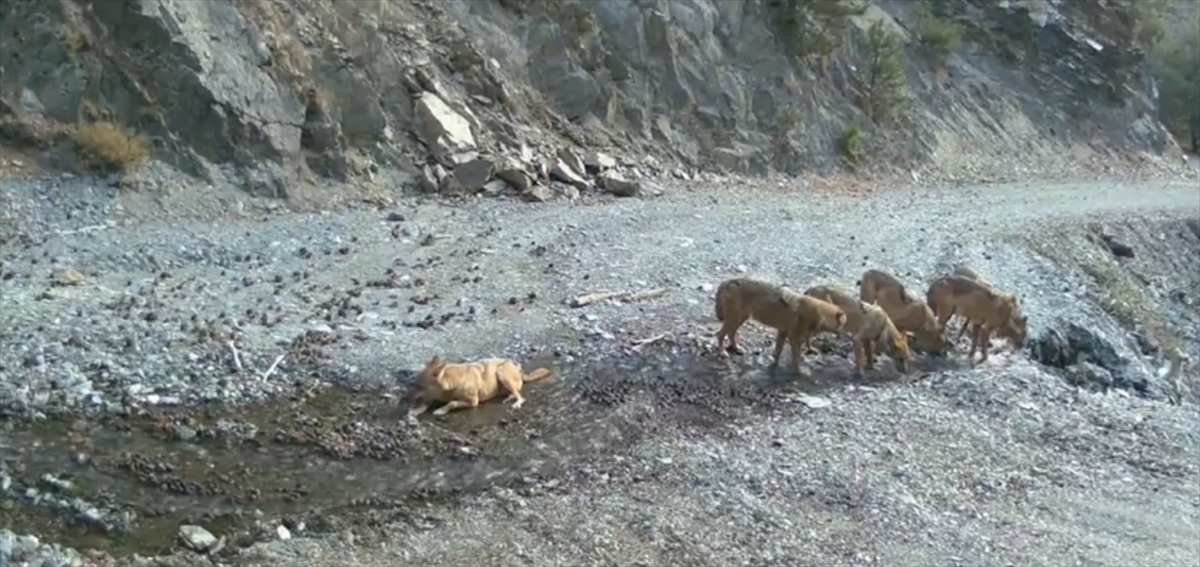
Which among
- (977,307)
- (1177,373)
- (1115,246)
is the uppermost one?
(977,307)

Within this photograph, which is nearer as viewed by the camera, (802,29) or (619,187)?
(619,187)

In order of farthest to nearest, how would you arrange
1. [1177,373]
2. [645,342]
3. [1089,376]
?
[1177,373] < [1089,376] < [645,342]

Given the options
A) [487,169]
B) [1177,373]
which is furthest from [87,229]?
Result: [1177,373]

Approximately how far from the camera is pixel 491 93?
22625mm

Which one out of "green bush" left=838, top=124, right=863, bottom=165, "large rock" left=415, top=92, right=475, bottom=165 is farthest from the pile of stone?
"green bush" left=838, top=124, right=863, bottom=165

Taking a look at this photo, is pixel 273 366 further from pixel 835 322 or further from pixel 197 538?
pixel 835 322

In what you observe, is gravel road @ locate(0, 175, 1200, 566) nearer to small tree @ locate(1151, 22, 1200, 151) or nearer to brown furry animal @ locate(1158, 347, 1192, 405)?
brown furry animal @ locate(1158, 347, 1192, 405)

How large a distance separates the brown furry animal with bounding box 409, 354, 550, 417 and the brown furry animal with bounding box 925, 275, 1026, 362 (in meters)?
4.97

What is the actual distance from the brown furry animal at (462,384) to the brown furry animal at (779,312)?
2320 millimetres

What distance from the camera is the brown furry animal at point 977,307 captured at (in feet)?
46.6

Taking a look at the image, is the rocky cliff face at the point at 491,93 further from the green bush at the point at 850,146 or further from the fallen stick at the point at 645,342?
the fallen stick at the point at 645,342

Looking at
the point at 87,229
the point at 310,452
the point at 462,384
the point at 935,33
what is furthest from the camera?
the point at 935,33

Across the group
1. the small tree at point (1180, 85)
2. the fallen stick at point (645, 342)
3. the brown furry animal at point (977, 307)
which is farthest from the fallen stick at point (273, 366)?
the small tree at point (1180, 85)

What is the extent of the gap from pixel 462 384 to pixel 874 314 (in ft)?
13.3
